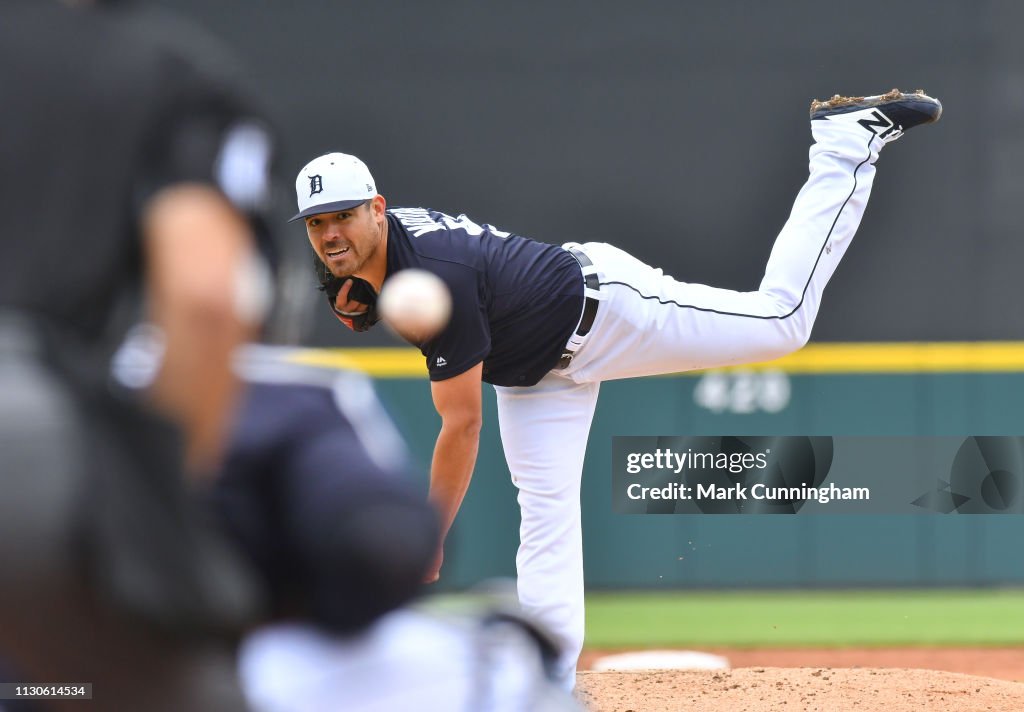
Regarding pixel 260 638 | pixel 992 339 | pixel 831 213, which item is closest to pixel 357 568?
pixel 260 638

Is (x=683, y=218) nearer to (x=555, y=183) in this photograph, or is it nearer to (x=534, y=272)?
(x=555, y=183)

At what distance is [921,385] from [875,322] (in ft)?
1.07

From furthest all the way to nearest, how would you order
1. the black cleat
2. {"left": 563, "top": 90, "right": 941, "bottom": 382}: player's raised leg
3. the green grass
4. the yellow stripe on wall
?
1. the yellow stripe on wall
2. the green grass
3. the black cleat
4. {"left": 563, "top": 90, "right": 941, "bottom": 382}: player's raised leg

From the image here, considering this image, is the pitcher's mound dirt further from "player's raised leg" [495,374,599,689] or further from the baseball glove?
the baseball glove

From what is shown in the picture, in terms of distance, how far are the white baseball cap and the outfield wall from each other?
2.11 m

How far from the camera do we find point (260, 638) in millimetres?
1405

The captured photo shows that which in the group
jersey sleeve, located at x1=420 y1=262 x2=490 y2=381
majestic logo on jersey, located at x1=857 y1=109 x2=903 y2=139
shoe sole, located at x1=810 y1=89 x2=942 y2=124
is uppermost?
shoe sole, located at x1=810 y1=89 x2=942 y2=124


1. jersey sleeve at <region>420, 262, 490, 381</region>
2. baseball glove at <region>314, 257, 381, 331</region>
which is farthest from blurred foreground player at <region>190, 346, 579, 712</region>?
baseball glove at <region>314, 257, 381, 331</region>

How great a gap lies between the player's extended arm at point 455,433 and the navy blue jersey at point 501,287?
2.2 inches

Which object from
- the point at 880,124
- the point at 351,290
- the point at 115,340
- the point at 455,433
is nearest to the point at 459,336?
the point at 455,433

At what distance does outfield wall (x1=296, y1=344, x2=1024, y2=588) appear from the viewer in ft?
17.3

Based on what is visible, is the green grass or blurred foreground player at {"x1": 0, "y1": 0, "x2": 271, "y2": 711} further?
the green grass

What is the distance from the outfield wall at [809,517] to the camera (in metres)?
5.26

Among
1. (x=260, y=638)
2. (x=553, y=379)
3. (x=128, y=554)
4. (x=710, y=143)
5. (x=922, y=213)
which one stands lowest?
(x=260, y=638)
